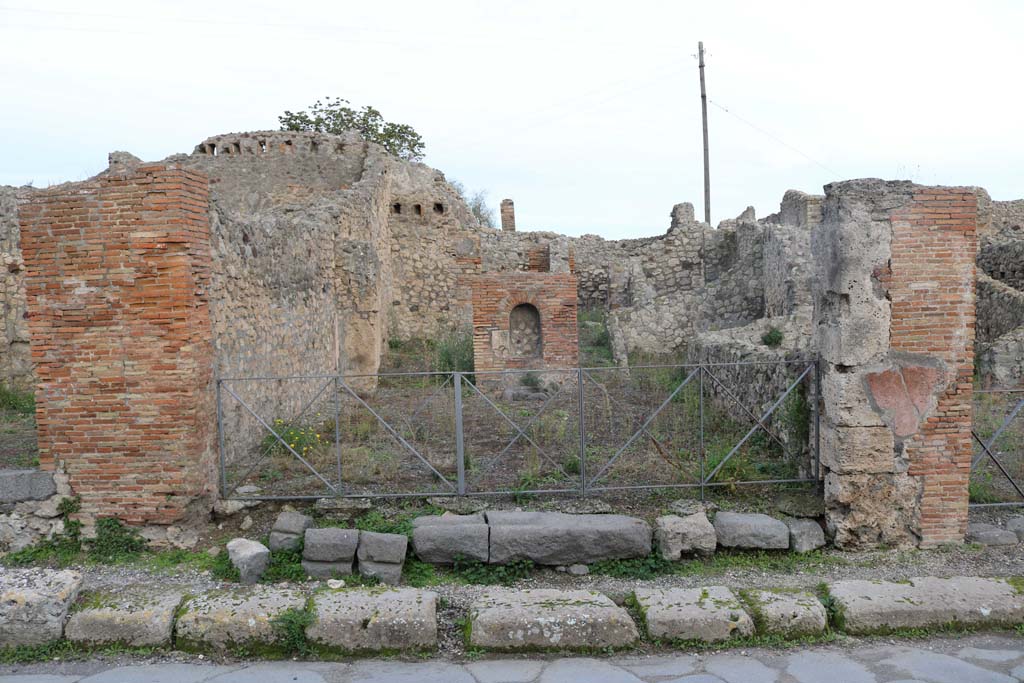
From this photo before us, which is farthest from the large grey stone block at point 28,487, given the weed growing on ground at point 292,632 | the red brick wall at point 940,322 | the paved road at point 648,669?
the red brick wall at point 940,322

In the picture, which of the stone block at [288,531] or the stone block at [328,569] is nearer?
the stone block at [328,569]

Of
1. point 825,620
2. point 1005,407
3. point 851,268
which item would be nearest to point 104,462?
point 825,620

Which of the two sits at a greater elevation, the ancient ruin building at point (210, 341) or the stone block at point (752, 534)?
the ancient ruin building at point (210, 341)

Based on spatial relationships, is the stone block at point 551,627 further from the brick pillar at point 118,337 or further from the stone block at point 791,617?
the brick pillar at point 118,337

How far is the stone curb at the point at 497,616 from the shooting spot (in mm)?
4668

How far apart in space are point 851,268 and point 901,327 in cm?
64

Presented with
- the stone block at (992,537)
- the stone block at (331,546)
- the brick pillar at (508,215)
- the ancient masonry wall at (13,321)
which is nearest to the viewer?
the stone block at (331,546)

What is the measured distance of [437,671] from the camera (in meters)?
4.43

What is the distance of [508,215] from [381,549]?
1970 centimetres

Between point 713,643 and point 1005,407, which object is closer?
point 713,643

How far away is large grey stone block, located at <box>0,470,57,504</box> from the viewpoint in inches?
227

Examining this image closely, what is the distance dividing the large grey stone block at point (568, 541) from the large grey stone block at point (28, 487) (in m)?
3.71

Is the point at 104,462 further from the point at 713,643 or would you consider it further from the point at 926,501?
the point at 926,501

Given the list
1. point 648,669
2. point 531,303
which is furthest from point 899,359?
point 531,303
